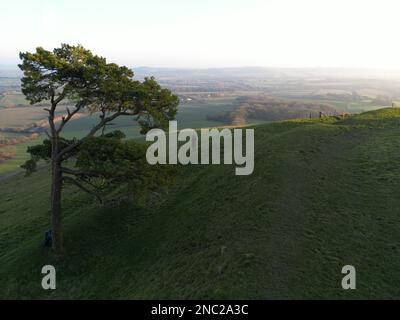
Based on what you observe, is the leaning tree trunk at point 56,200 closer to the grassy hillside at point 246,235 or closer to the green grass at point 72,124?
the grassy hillside at point 246,235

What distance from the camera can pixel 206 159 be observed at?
36594 millimetres

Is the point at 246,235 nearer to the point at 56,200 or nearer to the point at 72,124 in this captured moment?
the point at 56,200

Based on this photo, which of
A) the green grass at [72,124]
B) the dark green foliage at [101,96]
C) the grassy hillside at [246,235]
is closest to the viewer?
the grassy hillside at [246,235]

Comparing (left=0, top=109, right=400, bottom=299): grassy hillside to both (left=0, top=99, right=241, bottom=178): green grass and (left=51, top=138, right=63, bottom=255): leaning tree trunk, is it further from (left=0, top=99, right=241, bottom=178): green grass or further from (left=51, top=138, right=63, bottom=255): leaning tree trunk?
(left=0, top=99, right=241, bottom=178): green grass

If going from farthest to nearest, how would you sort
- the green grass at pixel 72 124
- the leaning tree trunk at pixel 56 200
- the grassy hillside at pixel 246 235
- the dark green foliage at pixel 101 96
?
the green grass at pixel 72 124 < the leaning tree trunk at pixel 56 200 < the dark green foliage at pixel 101 96 < the grassy hillside at pixel 246 235

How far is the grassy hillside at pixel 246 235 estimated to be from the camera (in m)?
17.5

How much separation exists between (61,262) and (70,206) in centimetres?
1107

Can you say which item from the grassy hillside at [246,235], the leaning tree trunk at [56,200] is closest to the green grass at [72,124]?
the grassy hillside at [246,235]

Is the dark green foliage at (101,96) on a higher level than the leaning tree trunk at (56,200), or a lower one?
higher

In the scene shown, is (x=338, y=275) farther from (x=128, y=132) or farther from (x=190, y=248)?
(x=128, y=132)

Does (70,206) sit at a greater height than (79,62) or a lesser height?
lesser
